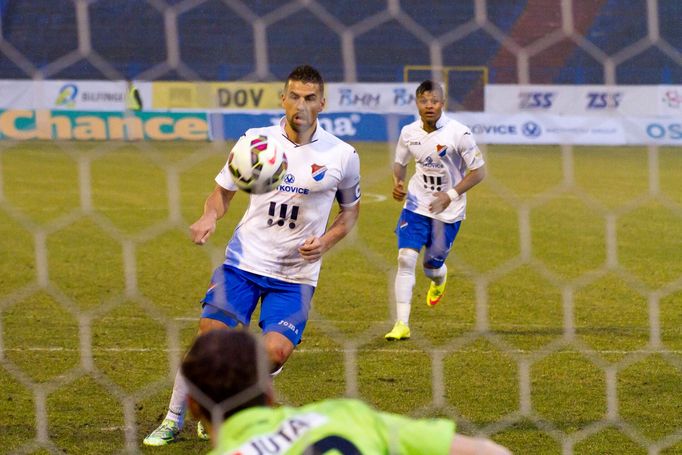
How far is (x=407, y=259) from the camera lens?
7262 mm

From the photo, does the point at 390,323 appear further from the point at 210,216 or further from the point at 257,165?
the point at 257,165

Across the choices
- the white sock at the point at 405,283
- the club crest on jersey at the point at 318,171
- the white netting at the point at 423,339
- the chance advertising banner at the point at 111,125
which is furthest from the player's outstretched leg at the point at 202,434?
the chance advertising banner at the point at 111,125

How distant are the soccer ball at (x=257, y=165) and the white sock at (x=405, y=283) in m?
2.79

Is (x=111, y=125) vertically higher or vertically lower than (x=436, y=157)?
higher

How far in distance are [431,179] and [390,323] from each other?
1057 mm

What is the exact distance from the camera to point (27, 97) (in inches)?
1023

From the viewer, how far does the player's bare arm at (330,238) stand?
175 inches

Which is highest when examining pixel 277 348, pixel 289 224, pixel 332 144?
pixel 332 144

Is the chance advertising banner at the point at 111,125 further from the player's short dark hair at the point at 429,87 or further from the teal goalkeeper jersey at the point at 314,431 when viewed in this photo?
the teal goalkeeper jersey at the point at 314,431

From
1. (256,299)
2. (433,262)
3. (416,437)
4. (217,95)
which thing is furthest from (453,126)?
(217,95)

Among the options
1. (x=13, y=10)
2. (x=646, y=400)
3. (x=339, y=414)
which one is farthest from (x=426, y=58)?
(x=339, y=414)

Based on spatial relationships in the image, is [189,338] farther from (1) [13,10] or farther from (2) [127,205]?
(1) [13,10]

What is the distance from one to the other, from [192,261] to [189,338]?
10.9ft

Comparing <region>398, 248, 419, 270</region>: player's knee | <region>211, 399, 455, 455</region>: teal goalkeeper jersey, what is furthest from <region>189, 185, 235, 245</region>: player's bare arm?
<region>398, 248, 419, 270</region>: player's knee
